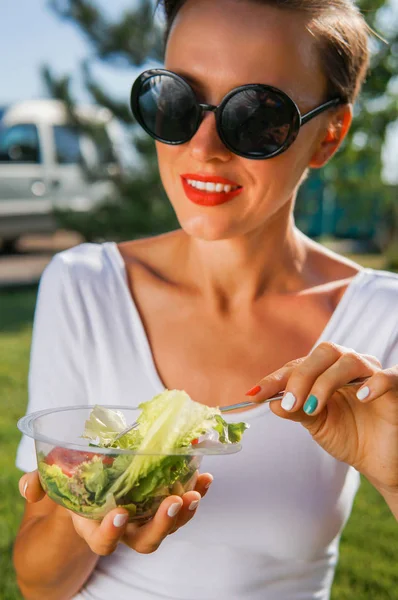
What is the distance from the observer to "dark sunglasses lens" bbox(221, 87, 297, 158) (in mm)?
1753

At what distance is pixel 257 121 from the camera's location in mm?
1793

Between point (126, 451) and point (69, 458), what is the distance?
12 centimetres

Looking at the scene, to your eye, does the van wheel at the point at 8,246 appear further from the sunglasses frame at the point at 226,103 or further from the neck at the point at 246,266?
the sunglasses frame at the point at 226,103

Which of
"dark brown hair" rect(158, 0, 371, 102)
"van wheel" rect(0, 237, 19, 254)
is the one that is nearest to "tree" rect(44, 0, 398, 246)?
"van wheel" rect(0, 237, 19, 254)

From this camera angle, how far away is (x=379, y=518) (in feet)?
13.4

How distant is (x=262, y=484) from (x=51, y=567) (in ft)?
1.74

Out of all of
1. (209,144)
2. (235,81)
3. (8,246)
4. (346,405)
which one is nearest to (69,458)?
(346,405)

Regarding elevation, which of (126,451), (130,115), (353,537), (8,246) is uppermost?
(126,451)

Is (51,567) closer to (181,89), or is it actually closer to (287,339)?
(287,339)

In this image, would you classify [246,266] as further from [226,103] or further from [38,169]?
[38,169]

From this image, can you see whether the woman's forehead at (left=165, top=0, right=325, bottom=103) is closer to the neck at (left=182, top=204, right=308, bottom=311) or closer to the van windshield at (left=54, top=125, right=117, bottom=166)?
the neck at (left=182, top=204, right=308, bottom=311)

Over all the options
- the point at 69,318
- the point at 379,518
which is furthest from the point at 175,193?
the point at 379,518

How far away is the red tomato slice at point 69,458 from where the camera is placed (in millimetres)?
1244

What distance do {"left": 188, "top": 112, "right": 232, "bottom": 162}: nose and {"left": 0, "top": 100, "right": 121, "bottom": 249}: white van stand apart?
8.38m
